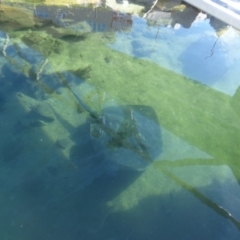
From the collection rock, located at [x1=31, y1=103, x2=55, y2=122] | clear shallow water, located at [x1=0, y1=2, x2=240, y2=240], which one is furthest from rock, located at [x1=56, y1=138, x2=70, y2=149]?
rock, located at [x1=31, y1=103, x2=55, y2=122]

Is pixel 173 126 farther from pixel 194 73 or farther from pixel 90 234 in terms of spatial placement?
pixel 90 234

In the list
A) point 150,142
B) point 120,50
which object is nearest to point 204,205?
point 150,142

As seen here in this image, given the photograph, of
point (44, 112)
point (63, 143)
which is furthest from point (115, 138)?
point (44, 112)

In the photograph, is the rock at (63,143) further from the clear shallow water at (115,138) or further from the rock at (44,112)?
the rock at (44,112)

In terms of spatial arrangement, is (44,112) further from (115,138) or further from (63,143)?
(115,138)

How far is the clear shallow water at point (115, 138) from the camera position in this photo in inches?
114

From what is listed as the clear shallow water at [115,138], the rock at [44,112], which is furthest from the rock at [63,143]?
the rock at [44,112]

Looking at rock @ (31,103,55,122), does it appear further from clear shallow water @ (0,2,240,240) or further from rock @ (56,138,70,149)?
Answer: rock @ (56,138,70,149)

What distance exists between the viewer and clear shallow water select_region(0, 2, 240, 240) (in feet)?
9.54

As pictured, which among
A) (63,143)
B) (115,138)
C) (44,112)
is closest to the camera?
(63,143)

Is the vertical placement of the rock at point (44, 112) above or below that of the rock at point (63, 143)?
below

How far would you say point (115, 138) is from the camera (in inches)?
144

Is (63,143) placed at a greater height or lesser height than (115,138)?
lesser

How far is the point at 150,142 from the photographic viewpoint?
367cm
